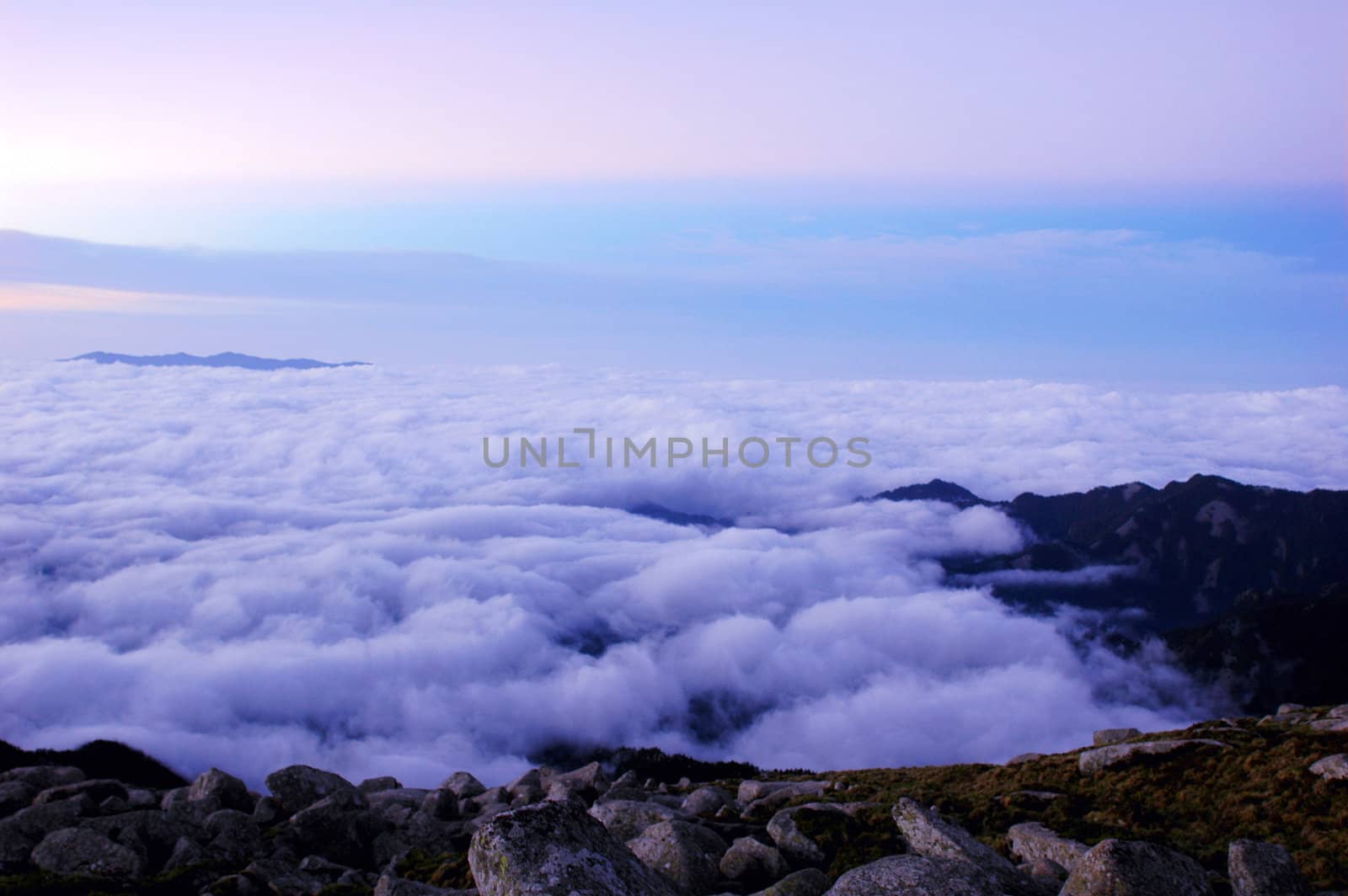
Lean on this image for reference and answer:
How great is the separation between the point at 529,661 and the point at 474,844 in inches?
7293

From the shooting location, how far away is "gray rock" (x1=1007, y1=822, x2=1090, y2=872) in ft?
58.5

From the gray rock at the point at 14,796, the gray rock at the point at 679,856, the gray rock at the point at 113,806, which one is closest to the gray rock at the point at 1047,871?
the gray rock at the point at 679,856

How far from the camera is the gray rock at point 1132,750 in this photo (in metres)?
31.9

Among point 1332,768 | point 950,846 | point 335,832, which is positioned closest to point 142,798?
point 335,832

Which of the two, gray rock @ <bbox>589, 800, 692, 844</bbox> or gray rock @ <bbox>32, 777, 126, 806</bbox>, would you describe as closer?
gray rock @ <bbox>589, 800, 692, 844</bbox>

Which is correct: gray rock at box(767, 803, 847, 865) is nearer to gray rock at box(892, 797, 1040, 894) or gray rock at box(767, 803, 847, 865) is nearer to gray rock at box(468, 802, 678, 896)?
gray rock at box(892, 797, 1040, 894)

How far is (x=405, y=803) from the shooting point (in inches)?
1259

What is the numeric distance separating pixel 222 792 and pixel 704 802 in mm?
16412

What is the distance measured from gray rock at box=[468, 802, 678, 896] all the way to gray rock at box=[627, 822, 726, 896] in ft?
16.3

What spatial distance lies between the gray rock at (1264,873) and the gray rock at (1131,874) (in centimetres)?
190

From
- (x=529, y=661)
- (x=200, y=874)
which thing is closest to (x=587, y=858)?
(x=200, y=874)

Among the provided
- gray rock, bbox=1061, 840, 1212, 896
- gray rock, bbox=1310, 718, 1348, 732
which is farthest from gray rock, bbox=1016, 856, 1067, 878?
gray rock, bbox=1310, 718, 1348, 732

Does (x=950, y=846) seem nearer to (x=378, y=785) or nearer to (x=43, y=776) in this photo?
(x=378, y=785)

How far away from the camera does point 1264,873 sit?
14.9 metres
